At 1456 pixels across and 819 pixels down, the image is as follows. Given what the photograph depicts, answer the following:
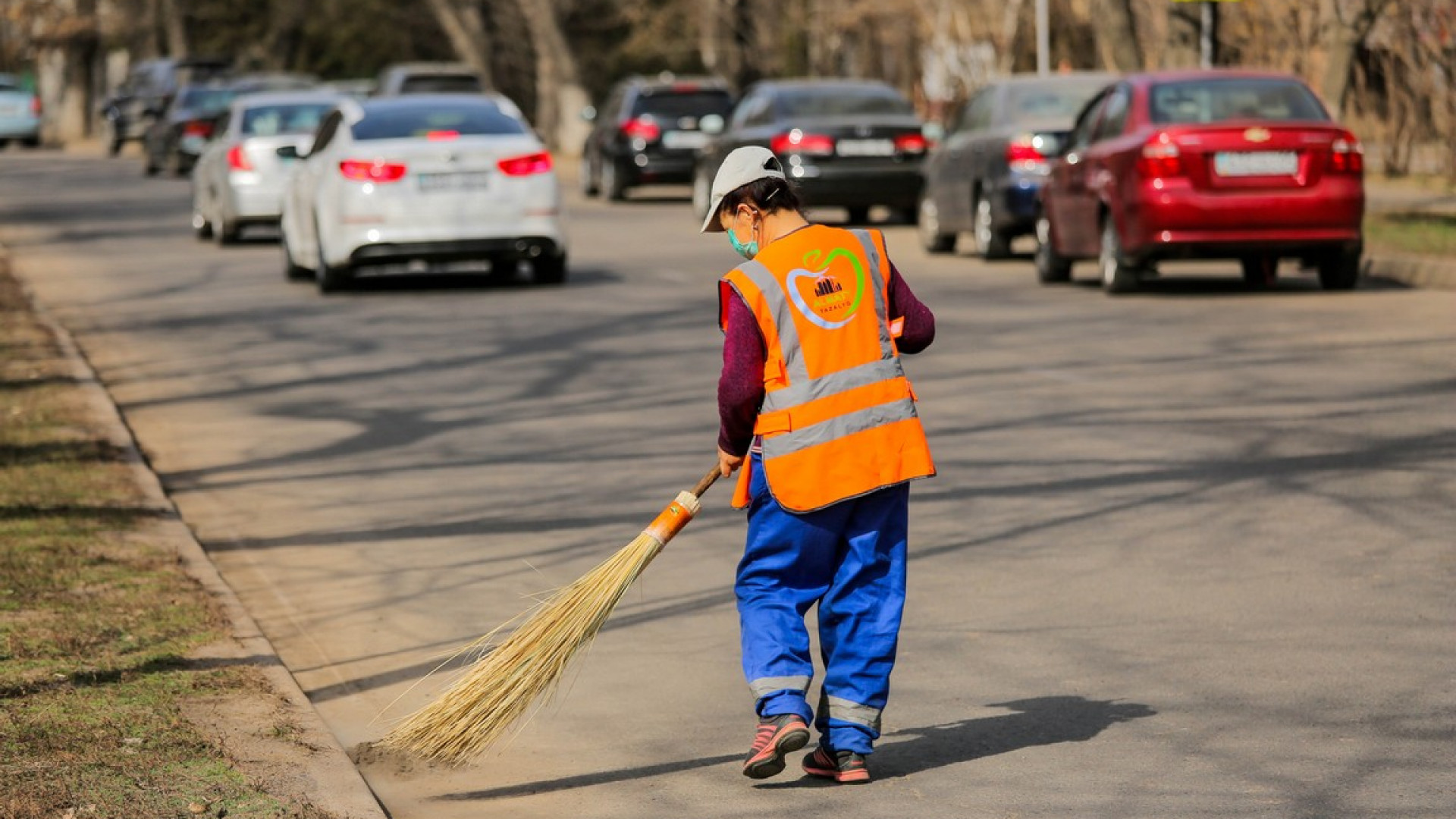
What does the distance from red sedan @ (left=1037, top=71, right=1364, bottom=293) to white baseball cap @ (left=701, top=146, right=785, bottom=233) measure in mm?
11738

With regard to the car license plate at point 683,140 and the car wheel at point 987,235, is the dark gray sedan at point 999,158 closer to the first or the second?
the car wheel at point 987,235

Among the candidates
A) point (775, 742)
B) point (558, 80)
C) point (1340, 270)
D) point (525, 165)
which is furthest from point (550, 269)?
point (558, 80)

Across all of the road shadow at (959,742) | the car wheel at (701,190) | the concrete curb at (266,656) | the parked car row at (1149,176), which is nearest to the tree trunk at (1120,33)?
the parked car row at (1149,176)

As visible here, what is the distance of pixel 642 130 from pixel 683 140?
589mm

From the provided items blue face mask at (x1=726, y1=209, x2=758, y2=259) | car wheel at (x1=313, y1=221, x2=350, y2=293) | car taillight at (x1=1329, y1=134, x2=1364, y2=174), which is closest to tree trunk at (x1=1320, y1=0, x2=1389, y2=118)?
car taillight at (x1=1329, y1=134, x2=1364, y2=174)

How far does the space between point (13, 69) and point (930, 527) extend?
308 ft

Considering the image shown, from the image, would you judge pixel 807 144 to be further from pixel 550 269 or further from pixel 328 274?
pixel 328 274

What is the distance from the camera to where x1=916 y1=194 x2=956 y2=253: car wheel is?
22.9m

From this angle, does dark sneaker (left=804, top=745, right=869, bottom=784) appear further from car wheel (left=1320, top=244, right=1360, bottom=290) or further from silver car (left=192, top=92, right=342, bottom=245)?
silver car (left=192, top=92, right=342, bottom=245)

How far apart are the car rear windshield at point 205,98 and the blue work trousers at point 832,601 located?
35.9 meters

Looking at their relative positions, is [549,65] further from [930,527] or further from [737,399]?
[737,399]

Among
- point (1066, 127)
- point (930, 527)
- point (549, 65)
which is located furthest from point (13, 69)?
point (930, 527)

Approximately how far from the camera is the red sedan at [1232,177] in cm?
1695

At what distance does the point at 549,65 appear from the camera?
52.5m
